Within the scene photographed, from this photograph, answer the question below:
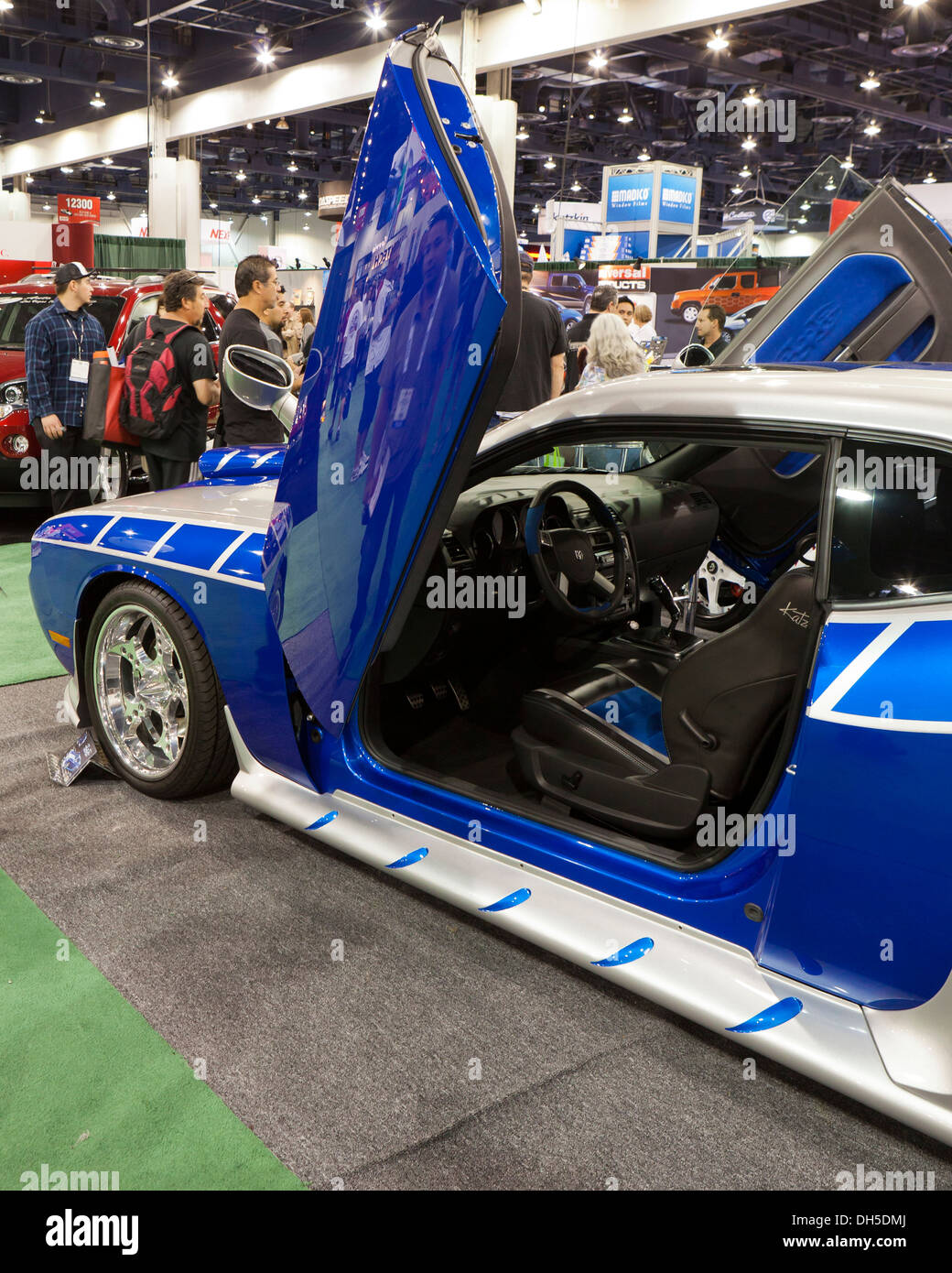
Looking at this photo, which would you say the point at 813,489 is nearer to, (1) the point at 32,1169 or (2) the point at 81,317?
(1) the point at 32,1169

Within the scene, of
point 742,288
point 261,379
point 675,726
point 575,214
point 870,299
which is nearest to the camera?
point 675,726

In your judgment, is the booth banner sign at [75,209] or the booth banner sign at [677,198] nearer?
the booth banner sign at [677,198]

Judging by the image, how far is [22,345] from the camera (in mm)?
7180

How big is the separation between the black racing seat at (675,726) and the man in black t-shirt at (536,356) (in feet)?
11.8

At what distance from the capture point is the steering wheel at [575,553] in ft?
8.05

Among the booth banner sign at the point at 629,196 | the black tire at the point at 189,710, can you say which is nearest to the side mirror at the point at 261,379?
the black tire at the point at 189,710

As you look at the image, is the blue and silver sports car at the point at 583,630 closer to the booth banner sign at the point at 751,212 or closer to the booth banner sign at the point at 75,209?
the booth banner sign at the point at 75,209

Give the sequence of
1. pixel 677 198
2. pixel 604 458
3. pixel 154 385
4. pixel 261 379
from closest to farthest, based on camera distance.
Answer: pixel 261 379, pixel 604 458, pixel 154 385, pixel 677 198

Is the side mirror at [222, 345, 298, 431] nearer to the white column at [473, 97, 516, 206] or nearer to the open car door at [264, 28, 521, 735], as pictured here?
the open car door at [264, 28, 521, 735]

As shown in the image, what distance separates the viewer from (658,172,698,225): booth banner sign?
1273cm

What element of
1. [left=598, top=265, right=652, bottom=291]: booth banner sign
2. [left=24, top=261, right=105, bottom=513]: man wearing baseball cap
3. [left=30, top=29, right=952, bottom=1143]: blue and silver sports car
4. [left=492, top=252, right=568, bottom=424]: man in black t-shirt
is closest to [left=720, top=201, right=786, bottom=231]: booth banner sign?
[left=598, top=265, right=652, bottom=291]: booth banner sign

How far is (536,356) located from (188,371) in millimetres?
1943

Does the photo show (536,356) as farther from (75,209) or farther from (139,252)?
(75,209)

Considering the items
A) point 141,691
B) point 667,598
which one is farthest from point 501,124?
point 141,691
